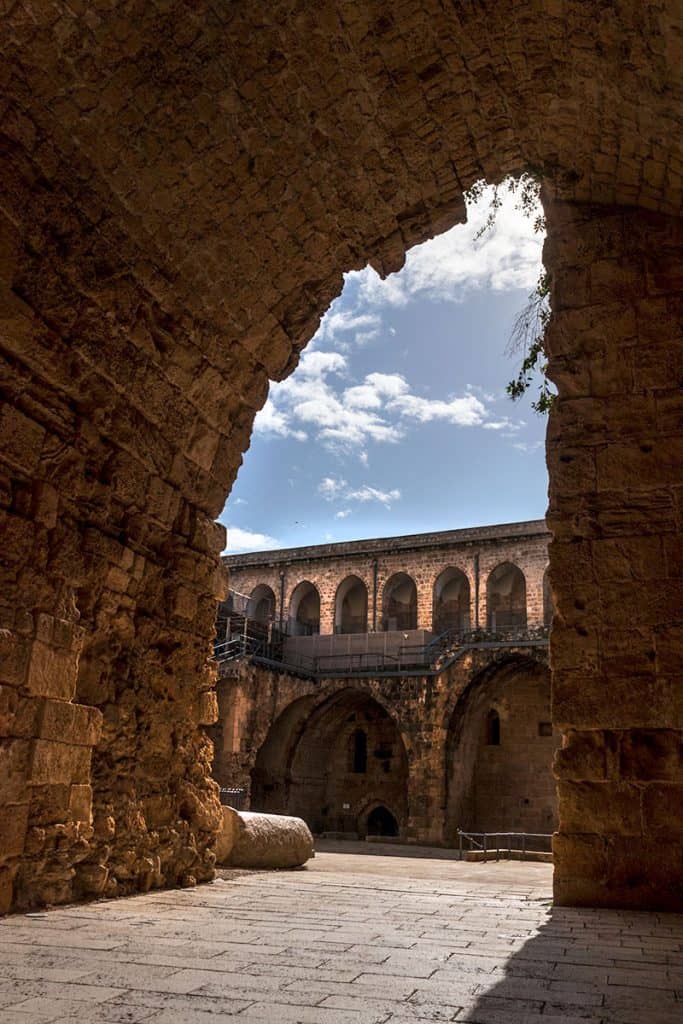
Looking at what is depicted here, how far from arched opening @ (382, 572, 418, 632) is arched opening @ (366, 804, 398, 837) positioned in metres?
6.19

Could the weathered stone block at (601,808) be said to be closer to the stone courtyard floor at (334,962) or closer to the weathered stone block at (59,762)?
the stone courtyard floor at (334,962)

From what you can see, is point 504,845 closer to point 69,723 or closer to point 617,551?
point 617,551

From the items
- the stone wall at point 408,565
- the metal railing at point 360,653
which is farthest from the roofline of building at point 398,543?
the metal railing at point 360,653

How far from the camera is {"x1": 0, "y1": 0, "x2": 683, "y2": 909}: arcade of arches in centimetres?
470

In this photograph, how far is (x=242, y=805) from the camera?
18625 millimetres

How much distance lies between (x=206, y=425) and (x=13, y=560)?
226cm

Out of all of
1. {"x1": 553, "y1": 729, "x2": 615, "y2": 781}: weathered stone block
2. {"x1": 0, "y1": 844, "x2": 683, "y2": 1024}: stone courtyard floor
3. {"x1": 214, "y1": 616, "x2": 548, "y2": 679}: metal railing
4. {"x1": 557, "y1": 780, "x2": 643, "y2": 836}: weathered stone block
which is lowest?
{"x1": 0, "y1": 844, "x2": 683, "y2": 1024}: stone courtyard floor

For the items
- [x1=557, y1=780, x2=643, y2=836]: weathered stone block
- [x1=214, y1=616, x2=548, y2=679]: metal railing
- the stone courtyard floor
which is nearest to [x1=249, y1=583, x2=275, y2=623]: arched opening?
[x1=214, y1=616, x2=548, y2=679]: metal railing

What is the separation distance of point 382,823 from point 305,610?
8.64 meters

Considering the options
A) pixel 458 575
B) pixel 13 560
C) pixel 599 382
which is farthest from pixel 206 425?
pixel 458 575

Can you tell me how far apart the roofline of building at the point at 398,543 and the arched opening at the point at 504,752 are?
15.3 ft

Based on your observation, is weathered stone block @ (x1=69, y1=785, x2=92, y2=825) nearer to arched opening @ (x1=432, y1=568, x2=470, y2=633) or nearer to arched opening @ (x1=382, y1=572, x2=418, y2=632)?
arched opening @ (x1=432, y1=568, x2=470, y2=633)

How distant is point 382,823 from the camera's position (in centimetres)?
2609

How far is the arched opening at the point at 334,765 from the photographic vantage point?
2473 centimetres
